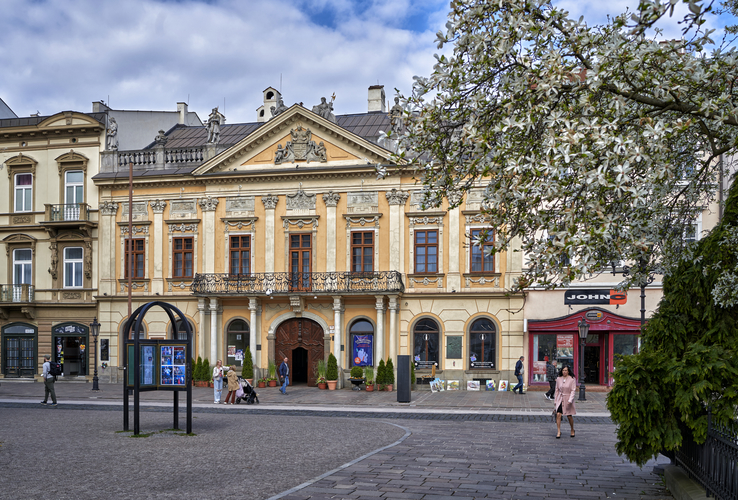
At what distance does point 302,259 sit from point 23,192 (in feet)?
52.2

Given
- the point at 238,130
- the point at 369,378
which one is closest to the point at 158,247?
the point at 238,130

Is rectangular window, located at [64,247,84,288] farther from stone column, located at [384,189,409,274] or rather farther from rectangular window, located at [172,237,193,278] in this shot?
stone column, located at [384,189,409,274]

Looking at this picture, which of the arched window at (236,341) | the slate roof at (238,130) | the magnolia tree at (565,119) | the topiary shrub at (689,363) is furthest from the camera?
the slate roof at (238,130)

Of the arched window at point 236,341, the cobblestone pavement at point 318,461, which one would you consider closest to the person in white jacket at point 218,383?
the cobblestone pavement at point 318,461

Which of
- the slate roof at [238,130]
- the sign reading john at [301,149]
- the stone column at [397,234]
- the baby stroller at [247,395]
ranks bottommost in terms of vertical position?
the baby stroller at [247,395]

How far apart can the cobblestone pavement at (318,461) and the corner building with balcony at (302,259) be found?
12757 mm

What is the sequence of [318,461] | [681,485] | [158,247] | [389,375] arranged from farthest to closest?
[158,247], [389,375], [318,461], [681,485]

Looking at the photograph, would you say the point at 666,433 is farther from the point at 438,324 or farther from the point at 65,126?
the point at 65,126

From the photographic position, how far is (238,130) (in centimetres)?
4122

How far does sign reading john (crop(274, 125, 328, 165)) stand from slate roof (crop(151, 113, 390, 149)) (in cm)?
327

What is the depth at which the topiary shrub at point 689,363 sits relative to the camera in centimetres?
862

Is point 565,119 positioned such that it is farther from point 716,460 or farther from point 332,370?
point 332,370

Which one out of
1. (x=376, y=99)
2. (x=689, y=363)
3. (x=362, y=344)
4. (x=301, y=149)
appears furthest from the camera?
(x=376, y=99)

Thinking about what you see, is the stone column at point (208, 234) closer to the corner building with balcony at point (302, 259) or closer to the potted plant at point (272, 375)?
the corner building with balcony at point (302, 259)
